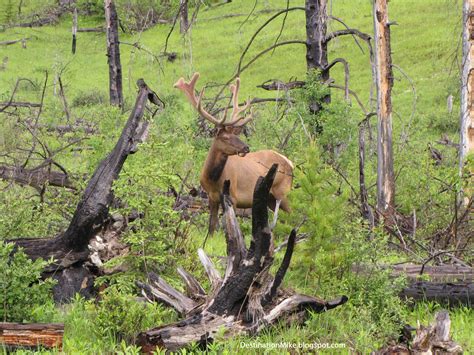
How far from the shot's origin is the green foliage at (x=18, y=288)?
22.3 ft

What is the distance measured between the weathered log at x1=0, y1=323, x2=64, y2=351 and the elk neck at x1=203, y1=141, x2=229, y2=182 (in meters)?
4.93

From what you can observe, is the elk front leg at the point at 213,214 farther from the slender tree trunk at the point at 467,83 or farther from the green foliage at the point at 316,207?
A: the slender tree trunk at the point at 467,83

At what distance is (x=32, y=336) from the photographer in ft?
20.5

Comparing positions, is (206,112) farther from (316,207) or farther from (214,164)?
(316,207)

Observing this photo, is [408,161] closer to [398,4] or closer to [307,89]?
[307,89]

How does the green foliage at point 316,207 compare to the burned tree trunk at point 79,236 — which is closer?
the green foliage at point 316,207

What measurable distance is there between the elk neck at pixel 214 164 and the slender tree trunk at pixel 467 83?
3296 millimetres

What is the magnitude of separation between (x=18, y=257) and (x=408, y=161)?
7380mm

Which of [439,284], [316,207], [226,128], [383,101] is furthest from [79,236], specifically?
[383,101]

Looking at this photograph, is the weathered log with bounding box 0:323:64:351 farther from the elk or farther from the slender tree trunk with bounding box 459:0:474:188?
the slender tree trunk with bounding box 459:0:474:188

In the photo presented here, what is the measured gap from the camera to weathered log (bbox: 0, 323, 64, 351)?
20.4 feet

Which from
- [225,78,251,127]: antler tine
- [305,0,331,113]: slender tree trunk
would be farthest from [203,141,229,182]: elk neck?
[305,0,331,113]: slender tree trunk

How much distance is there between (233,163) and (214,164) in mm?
581

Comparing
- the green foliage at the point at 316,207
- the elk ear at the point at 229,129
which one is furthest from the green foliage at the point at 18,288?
the elk ear at the point at 229,129
